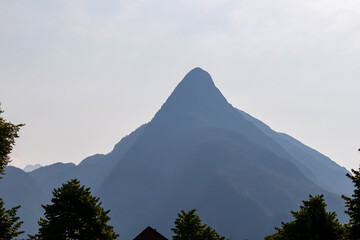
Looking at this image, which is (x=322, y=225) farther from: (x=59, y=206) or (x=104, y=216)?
(x=59, y=206)

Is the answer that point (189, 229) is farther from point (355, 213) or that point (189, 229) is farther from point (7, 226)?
point (7, 226)

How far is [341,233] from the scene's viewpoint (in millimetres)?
30312

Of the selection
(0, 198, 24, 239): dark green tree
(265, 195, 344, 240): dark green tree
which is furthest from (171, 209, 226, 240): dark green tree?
(0, 198, 24, 239): dark green tree

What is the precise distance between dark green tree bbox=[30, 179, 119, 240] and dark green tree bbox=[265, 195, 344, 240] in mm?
16270

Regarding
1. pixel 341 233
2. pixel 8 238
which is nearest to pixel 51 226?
pixel 8 238

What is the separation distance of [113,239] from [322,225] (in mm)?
18385

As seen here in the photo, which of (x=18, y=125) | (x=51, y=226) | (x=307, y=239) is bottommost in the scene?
(x=307, y=239)

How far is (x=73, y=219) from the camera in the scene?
32.1m

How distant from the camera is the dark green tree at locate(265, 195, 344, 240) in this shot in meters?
30.1

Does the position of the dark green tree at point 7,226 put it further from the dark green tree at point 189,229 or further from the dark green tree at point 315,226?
the dark green tree at point 315,226

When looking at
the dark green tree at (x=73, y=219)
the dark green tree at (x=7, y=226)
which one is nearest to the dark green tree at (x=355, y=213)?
the dark green tree at (x=73, y=219)

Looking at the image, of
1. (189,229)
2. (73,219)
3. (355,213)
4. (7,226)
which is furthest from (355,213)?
(7,226)

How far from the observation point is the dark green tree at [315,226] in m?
30.1

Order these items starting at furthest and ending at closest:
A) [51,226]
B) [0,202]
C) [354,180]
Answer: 1. [51,226]
2. [0,202]
3. [354,180]
